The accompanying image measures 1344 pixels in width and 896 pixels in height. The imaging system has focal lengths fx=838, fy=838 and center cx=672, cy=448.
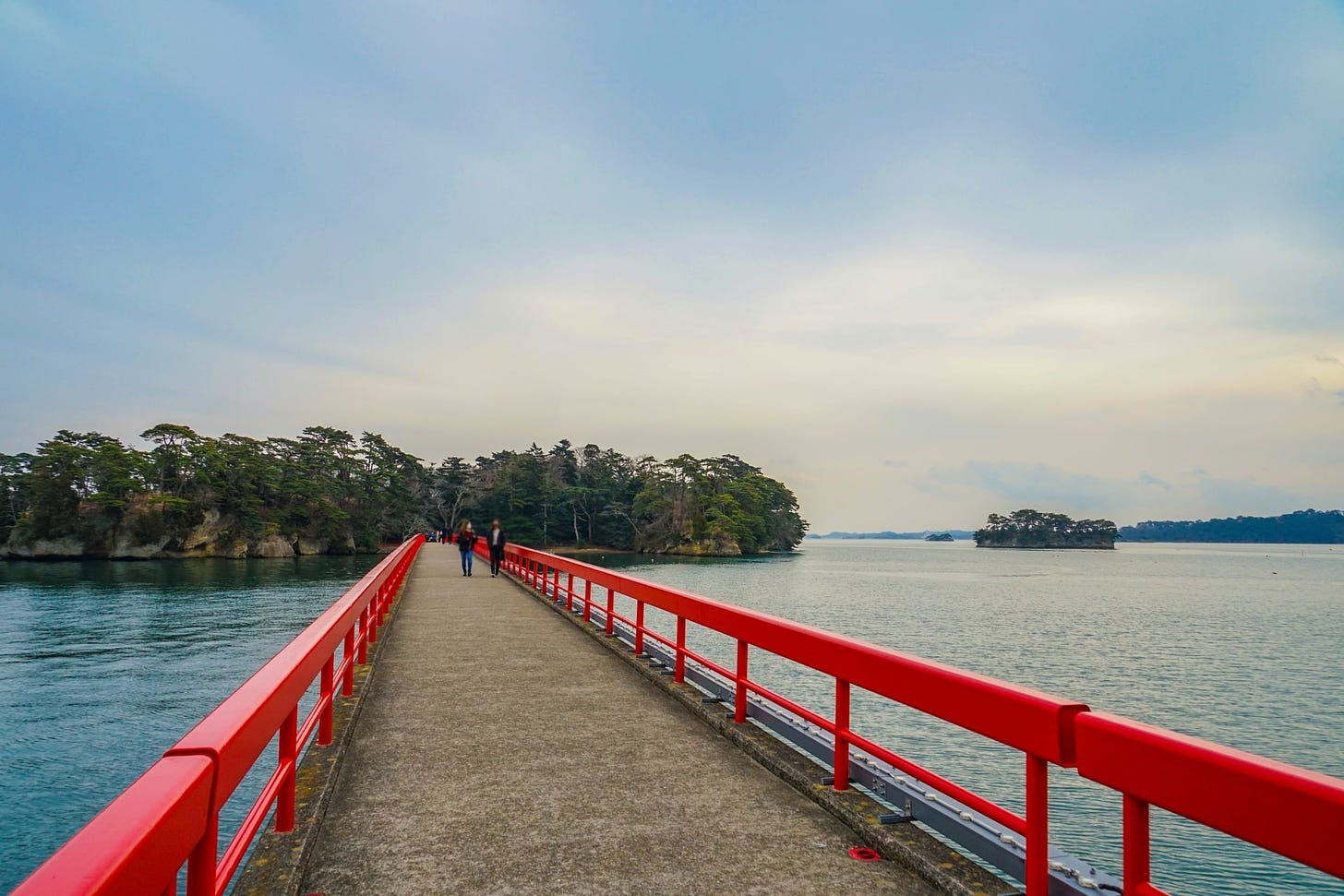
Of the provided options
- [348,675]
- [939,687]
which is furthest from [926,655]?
[939,687]

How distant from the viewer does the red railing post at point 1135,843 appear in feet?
8.66

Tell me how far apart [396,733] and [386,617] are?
8.53m

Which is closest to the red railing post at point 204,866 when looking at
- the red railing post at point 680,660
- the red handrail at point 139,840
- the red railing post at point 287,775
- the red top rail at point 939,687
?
the red handrail at point 139,840

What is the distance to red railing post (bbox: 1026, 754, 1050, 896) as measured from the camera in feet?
10.5

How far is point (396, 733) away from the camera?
6711mm

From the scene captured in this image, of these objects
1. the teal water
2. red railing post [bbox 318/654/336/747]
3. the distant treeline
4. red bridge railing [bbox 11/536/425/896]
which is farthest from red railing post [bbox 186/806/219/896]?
the distant treeline

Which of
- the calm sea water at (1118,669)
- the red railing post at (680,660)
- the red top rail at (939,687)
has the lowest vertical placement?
the calm sea water at (1118,669)

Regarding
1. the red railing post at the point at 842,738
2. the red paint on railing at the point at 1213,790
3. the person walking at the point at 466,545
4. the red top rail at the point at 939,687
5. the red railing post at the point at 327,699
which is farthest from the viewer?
the person walking at the point at 466,545

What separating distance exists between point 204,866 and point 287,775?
5.86 feet

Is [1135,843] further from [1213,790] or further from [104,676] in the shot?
[104,676]

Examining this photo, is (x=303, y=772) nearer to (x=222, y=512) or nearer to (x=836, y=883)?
(x=836, y=883)

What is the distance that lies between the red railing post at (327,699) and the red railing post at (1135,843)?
463cm

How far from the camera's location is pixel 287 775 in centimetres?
424

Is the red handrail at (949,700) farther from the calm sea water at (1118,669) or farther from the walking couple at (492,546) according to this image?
the walking couple at (492,546)
